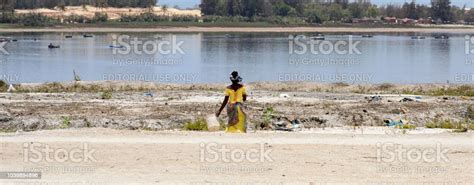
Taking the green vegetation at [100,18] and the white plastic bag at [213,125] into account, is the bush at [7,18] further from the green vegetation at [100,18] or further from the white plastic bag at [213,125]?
the white plastic bag at [213,125]

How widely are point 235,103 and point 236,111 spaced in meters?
0.20

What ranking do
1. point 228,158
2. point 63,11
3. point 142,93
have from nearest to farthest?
point 228,158 < point 142,93 < point 63,11

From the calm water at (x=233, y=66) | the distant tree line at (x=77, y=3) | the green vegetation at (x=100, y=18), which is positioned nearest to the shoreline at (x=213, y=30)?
the green vegetation at (x=100, y=18)

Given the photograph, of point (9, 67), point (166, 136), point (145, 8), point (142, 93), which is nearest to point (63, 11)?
point (145, 8)

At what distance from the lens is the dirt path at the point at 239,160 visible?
38.0 ft

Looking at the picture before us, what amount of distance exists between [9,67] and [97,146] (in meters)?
44.8

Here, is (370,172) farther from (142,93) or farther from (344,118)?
(142,93)

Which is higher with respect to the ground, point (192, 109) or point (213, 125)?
point (213, 125)

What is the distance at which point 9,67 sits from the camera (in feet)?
186

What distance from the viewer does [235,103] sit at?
1495cm

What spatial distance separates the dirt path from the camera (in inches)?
456

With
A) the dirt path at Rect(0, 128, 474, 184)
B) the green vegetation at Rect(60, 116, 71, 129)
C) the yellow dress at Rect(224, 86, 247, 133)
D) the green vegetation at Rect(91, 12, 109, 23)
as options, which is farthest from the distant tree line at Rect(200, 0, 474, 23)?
the dirt path at Rect(0, 128, 474, 184)

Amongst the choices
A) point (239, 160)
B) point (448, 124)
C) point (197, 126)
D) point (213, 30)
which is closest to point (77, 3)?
point (213, 30)

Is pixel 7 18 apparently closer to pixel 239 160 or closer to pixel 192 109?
pixel 192 109
